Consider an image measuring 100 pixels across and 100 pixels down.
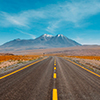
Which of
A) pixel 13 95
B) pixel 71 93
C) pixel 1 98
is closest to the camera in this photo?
pixel 1 98

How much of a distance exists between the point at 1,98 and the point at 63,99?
1.98 m

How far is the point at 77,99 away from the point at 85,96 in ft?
1.33

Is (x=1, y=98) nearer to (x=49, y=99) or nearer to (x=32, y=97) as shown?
(x=32, y=97)

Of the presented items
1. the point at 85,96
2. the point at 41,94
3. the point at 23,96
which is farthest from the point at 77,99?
the point at 23,96

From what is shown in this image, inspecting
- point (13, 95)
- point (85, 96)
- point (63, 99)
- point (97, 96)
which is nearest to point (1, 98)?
point (13, 95)

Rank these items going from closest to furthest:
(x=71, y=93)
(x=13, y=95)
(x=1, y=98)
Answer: (x=1, y=98), (x=13, y=95), (x=71, y=93)

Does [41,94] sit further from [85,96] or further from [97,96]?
[97,96]

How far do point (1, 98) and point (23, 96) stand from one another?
67 cm

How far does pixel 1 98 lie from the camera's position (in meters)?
2.83

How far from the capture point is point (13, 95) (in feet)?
10.0

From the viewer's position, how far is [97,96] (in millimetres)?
3113

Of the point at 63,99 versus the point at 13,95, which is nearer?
the point at 63,99

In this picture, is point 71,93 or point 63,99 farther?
point 71,93

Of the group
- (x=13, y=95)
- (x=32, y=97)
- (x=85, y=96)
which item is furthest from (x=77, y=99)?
(x=13, y=95)
